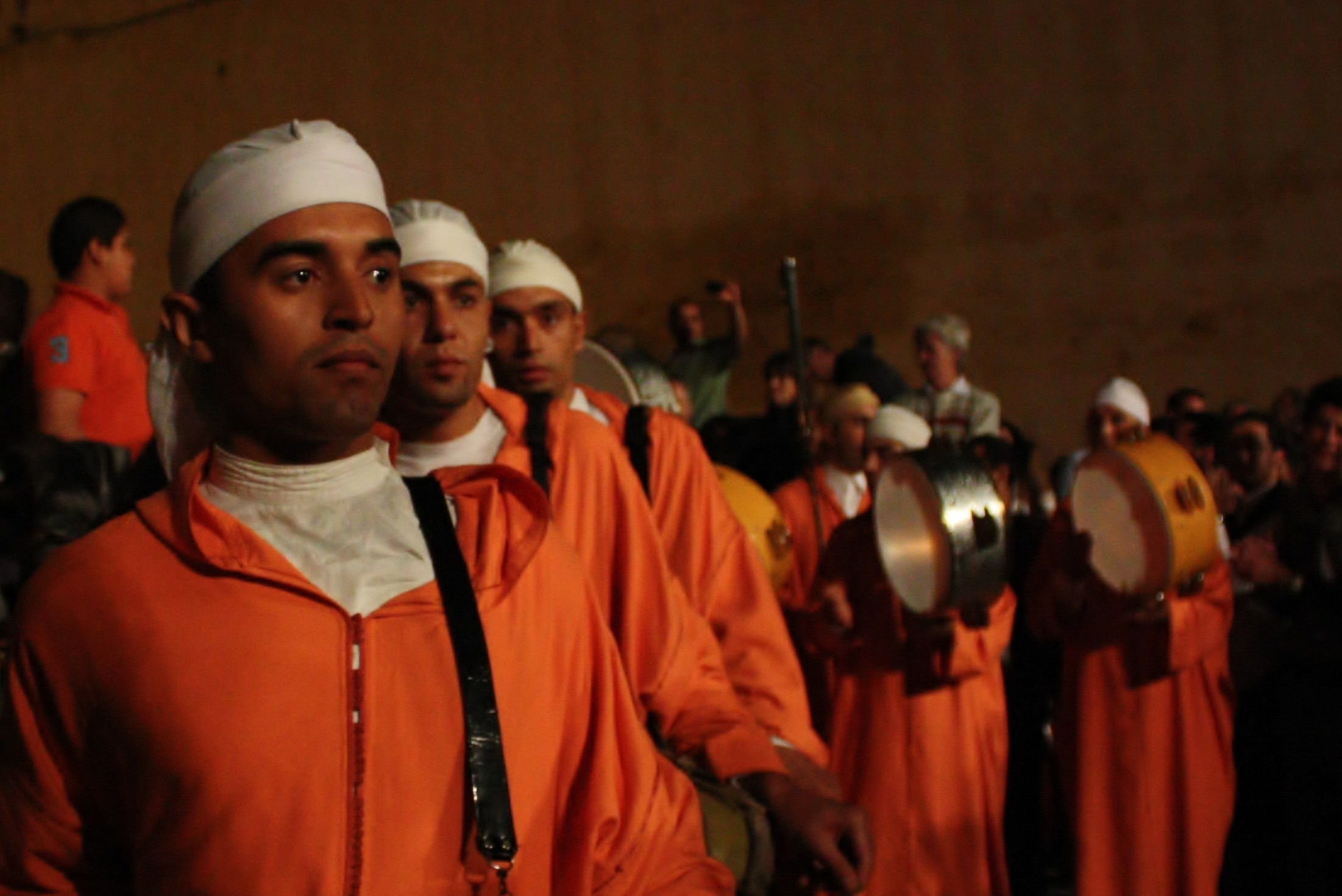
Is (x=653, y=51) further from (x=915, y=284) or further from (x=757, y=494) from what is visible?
(x=757, y=494)

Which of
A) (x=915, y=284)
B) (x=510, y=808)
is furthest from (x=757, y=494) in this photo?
(x=915, y=284)

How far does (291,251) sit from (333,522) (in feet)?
1.08

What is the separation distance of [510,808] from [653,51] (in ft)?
34.0

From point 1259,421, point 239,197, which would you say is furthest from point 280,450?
point 1259,421

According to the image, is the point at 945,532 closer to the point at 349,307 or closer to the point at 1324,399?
the point at 1324,399

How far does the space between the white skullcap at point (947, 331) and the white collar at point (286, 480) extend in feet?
18.1

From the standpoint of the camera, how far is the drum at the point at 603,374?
14.6 ft

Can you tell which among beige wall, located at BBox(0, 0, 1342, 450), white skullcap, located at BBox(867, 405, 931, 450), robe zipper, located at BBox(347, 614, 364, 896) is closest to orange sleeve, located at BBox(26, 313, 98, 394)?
robe zipper, located at BBox(347, 614, 364, 896)

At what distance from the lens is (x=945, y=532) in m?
3.98

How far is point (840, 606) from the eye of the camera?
15.4 ft

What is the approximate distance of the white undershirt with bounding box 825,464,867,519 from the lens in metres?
5.52

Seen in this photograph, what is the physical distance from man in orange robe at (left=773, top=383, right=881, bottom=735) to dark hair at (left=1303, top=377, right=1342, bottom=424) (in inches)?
66.0

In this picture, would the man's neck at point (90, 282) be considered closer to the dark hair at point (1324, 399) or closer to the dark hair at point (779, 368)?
the dark hair at point (1324, 399)

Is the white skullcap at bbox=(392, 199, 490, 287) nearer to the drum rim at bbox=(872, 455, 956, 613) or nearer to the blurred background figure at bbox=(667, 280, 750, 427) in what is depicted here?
the drum rim at bbox=(872, 455, 956, 613)
